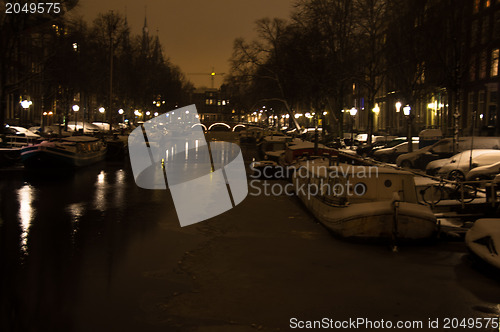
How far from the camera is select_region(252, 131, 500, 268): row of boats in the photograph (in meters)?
10.7

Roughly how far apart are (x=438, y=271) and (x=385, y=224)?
1965 mm

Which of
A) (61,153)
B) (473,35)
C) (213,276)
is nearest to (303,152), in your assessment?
(61,153)

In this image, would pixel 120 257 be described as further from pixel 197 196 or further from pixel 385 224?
pixel 197 196

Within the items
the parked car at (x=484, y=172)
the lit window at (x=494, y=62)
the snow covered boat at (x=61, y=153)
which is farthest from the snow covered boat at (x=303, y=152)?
the lit window at (x=494, y=62)

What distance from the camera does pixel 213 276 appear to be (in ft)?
31.6

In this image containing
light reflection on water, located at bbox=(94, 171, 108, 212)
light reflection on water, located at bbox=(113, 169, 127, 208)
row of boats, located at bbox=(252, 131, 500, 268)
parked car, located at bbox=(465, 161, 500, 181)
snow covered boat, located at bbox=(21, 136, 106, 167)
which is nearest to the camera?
row of boats, located at bbox=(252, 131, 500, 268)

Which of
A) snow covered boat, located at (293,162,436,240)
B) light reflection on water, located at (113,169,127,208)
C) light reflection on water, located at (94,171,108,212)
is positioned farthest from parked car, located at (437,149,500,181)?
light reflection on water, located at (94,171,108,212)

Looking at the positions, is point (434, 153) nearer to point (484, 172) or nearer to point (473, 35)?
point (484, 172)

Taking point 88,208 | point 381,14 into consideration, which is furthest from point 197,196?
point 381,14

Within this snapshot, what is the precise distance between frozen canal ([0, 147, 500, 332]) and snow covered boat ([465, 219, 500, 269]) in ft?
1.03

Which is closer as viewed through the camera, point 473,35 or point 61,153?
point 61,153

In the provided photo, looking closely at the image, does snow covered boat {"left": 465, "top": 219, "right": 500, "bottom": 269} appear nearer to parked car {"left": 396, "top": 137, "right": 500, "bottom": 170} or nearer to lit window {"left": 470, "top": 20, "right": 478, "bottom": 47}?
parked car {"left": 396, "top": 137, "right": 500, "bottom": 170}

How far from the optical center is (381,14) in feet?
144

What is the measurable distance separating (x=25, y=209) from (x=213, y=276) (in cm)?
884
